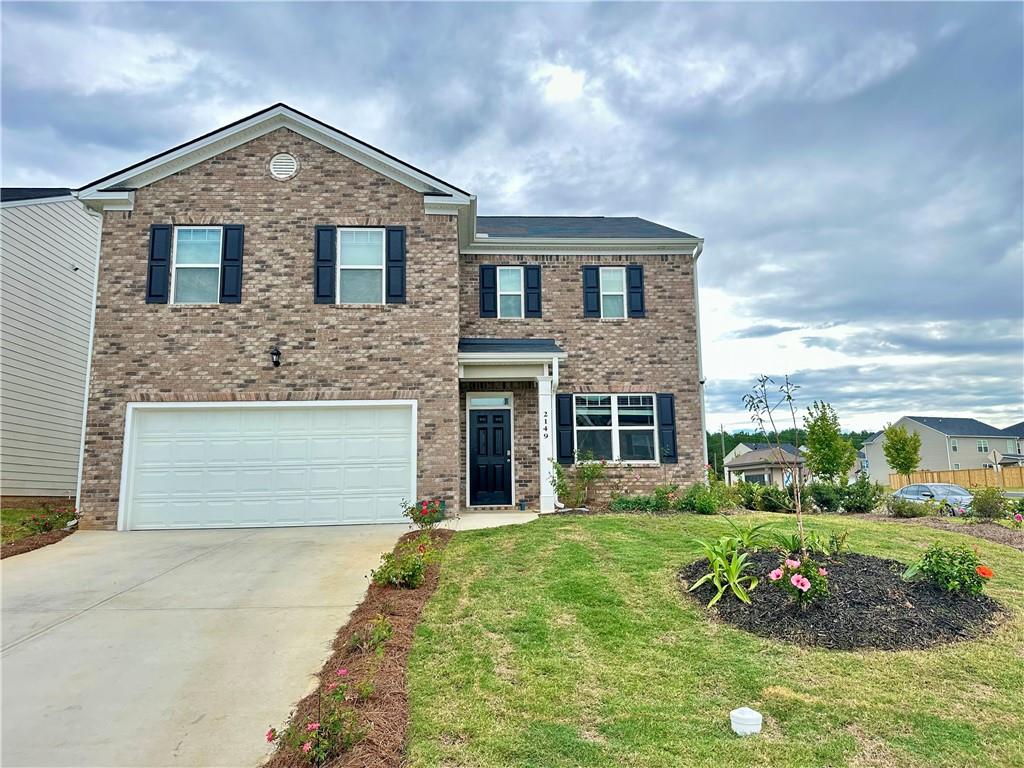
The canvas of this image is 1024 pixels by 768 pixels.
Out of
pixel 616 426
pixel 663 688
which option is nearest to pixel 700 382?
pixel 616 426

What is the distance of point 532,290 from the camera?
14.0 metres

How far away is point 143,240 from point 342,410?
5.00 m

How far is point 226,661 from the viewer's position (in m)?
4.95

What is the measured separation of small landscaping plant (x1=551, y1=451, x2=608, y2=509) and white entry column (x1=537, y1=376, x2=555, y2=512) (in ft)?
0.50

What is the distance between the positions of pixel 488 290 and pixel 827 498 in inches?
354

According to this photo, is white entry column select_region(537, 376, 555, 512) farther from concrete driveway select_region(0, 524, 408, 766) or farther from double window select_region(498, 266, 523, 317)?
concrete driveway select_region(0, 524, 408, 766)

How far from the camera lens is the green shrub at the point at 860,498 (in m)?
13.5

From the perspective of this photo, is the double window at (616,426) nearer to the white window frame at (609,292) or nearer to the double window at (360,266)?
the white window frame at (609,292)

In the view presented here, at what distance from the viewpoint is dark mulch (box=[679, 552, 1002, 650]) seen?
4.91 metres

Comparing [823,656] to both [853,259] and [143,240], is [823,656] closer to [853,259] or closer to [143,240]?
[143,240]

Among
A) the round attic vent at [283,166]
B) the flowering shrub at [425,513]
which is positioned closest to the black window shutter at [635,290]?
the flowering shrub at [425,513]

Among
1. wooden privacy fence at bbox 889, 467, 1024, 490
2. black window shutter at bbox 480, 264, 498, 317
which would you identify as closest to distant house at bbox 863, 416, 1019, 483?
wooden privacy fence at bbox 889, 467, 1024, 490

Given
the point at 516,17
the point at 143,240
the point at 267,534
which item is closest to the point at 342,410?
the point at 267,534

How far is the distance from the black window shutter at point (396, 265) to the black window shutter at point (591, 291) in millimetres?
4471
